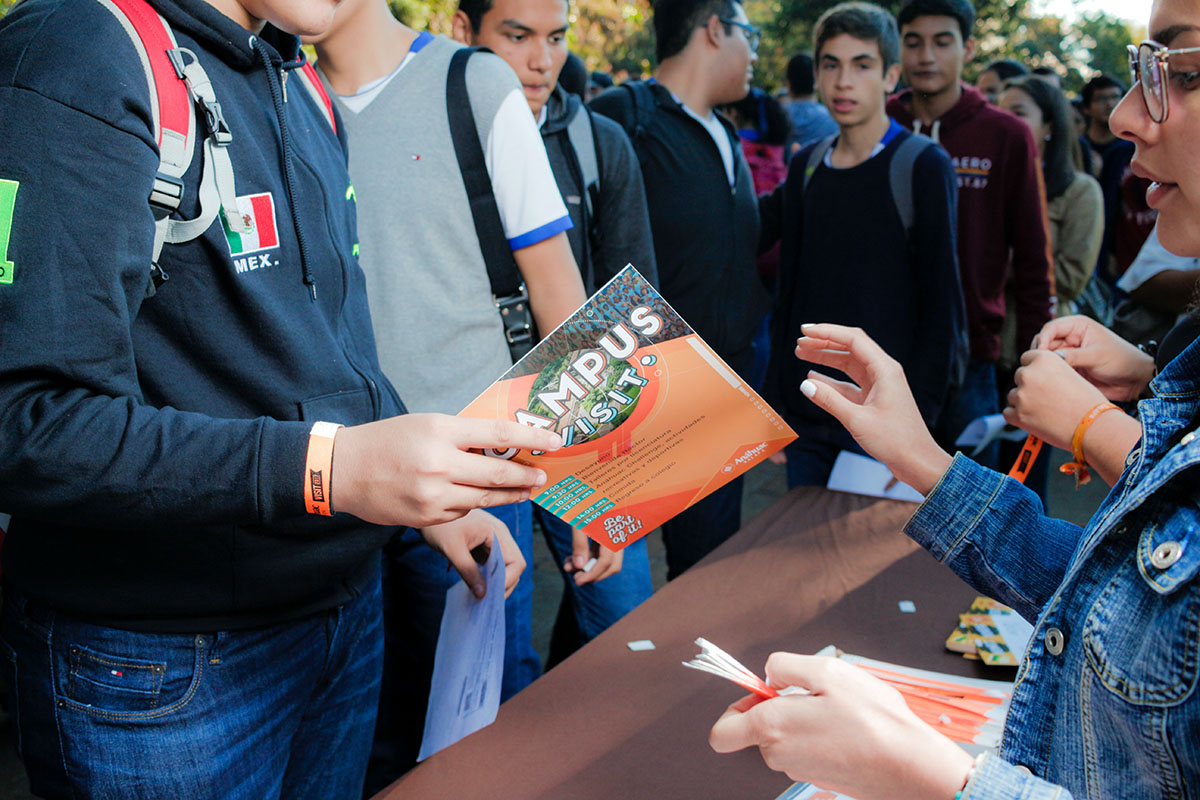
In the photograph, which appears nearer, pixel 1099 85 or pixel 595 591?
pixel 595 591

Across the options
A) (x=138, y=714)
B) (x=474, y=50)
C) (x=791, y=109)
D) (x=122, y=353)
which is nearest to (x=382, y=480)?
(x=122, y=353)

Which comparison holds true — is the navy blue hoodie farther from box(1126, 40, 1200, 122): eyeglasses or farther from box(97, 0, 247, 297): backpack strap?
box(1126, 40, 1200, 122): eyeglasses

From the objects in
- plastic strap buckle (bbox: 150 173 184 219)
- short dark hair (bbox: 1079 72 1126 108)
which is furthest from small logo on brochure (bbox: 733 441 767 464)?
short dark hair (bbox: 1079 72 1126 108)

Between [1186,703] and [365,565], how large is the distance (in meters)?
1.01

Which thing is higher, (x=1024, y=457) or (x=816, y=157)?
(x=816, y=157)

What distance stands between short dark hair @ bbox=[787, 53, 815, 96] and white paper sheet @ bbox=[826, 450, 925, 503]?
4640 millimetres

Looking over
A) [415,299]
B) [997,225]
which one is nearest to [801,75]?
[997,225]

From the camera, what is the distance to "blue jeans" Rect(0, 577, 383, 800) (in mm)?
1020

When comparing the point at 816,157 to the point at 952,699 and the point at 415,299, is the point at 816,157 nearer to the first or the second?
the point at 415,299

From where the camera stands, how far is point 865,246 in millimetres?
2914

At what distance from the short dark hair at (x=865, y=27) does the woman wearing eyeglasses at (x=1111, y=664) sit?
2.32m

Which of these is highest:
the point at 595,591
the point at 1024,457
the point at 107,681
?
the point at 1024,457

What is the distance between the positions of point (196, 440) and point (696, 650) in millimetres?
964

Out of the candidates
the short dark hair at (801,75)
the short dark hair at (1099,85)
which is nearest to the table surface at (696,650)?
the short dark hair at (801,75)
